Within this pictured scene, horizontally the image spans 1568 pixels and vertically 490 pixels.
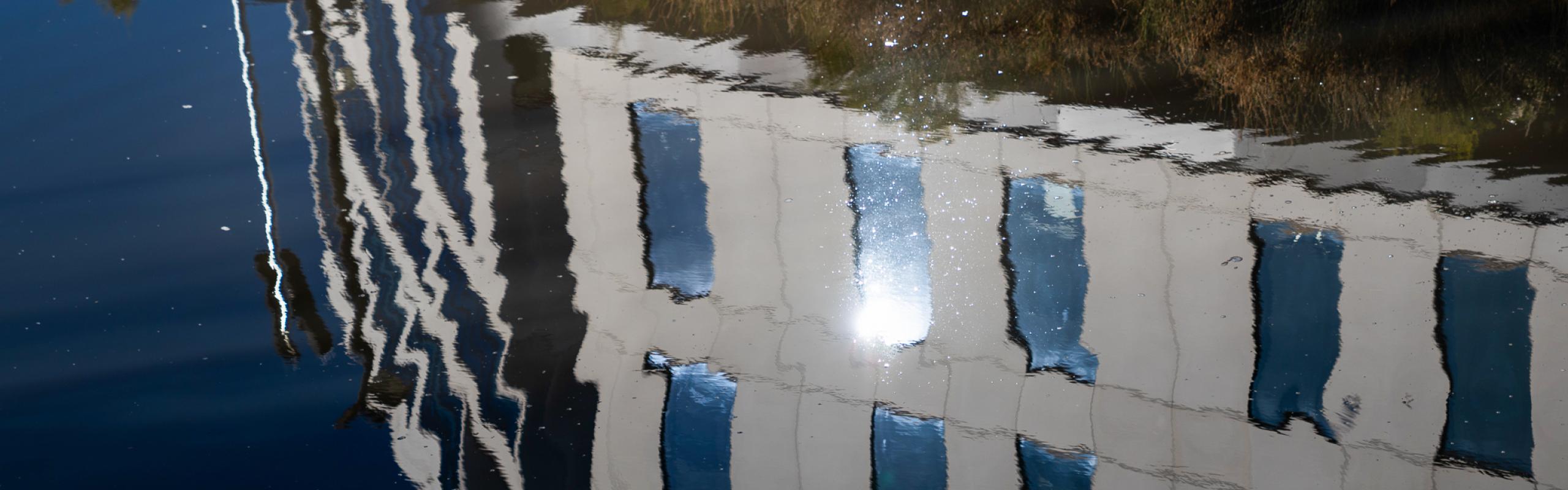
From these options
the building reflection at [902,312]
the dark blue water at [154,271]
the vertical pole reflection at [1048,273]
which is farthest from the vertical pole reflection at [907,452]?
the dark blue water at [154,271]

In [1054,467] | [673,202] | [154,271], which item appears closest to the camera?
[1054,467]

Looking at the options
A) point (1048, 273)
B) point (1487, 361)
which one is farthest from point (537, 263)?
point (1487, 361)

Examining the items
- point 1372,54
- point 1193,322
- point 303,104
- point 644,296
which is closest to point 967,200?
point 1193,322

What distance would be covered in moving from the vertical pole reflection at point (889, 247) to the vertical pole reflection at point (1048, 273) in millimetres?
189

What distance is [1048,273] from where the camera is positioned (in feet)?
7.47

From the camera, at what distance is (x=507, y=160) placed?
8.98ft

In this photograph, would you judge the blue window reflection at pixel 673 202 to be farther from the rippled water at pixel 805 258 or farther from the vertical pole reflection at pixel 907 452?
the vertical pole reflection at pixel 907 452

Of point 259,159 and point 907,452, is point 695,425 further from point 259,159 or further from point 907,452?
point 259,159

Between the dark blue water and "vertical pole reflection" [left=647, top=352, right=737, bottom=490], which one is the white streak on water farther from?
"vertical pole reflection" [left=647, top=352, right=737, bottom=490]

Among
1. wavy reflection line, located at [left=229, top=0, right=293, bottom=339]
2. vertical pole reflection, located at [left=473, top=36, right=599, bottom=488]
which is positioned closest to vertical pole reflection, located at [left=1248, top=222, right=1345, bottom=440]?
vertical pole reflection, located at [left=473, top=36, right=599, bottom=488]

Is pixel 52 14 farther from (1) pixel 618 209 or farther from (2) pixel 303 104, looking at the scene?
(1) pixel 618 209

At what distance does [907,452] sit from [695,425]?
1.30 feet

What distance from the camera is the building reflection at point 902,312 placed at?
1.91 meters

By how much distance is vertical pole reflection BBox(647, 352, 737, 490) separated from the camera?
1892mm
